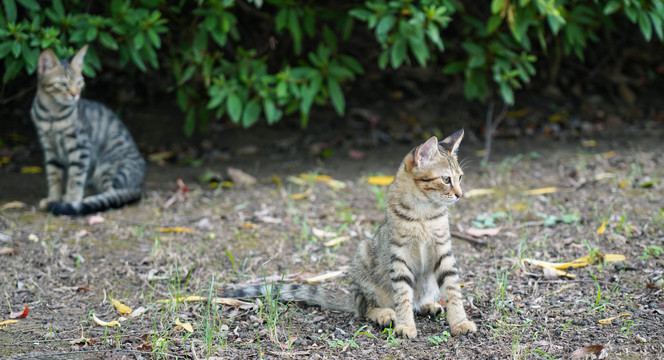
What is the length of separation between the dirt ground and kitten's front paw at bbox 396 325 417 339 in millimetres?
71

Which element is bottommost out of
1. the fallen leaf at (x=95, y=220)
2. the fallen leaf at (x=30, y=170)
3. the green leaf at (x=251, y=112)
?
the fallen leaf at (x=30, y=170)

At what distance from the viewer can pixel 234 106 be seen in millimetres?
6395

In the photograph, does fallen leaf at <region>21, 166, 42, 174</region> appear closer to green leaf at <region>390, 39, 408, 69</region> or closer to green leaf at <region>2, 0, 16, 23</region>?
green leaf at <region>2, 0, 16, 23</region>

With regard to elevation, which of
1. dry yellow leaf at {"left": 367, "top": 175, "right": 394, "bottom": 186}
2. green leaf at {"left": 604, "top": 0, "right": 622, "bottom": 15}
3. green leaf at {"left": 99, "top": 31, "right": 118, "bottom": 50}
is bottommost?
dry yellow leaf at {"left": 367, "top": 175, "right": 394, "bottom": 186}

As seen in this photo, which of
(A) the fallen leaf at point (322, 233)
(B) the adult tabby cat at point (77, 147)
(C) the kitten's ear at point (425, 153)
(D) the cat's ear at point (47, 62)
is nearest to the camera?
(C) the kitten's ear at point (425, 153)

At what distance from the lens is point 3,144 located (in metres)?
7.76

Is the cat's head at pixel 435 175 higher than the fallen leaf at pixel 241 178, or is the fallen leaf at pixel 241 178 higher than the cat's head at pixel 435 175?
the cat's head at pixel 435 175

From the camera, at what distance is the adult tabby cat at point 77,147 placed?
19.4 feet

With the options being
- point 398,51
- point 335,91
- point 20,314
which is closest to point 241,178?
point 335,91

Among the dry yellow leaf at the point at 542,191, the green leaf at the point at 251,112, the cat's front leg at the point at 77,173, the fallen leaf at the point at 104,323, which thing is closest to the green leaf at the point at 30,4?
the cat's front leg at the point at 77,173

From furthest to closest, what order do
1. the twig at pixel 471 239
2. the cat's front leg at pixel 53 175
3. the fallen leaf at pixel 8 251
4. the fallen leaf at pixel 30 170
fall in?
the fallen leaf at pixel 30 170
the cat's front leg at pixel 53 175
the twig at pixel 471 239
the fallen leaf at pixel 8 251

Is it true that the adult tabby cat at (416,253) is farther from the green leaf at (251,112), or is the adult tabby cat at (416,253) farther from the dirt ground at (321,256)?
the green leaf at (251,112)

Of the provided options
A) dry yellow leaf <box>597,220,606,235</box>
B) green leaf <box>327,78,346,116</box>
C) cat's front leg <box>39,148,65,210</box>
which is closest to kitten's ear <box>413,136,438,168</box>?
dry yellow leaf <box>597,220,606,235</box>

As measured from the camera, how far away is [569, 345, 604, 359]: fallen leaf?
10.8ft
